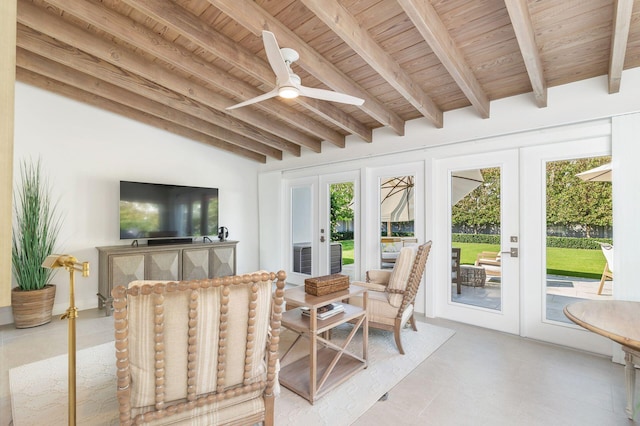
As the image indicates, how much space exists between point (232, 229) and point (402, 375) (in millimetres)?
4249

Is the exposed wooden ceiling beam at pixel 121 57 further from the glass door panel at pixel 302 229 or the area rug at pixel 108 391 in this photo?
the area rug at pixel 108 391

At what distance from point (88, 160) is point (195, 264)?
2058 mm

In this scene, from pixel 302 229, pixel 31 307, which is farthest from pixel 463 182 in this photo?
pixel 31 307

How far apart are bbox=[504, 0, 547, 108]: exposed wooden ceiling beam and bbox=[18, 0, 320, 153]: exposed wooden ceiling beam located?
10.1ft

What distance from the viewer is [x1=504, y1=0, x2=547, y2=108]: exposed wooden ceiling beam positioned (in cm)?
194

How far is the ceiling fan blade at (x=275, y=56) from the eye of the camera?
6.25 feet

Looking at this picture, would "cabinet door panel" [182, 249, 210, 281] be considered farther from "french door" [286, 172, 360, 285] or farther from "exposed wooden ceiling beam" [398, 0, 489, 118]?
"exposed wooden ceiling beam" [398, 0, 489, 118]

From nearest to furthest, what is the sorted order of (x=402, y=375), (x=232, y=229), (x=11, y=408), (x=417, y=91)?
1. (x=11, y=408)
2. (x=402, y=375)
3. (x=417, y=91)
4. (x=232, y=229)

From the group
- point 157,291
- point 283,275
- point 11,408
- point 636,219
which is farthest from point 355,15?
point 11,408

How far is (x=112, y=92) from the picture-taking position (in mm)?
3924

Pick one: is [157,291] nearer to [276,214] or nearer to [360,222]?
[360,222]

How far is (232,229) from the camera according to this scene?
5.92m

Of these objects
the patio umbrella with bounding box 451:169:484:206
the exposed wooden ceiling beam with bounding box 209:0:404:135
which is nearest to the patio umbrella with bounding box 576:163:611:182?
the patio umbrella with bounding box 451:169:484:206

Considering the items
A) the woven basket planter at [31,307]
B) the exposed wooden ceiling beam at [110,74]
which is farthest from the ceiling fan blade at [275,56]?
the woven basket planter at [31,307]
